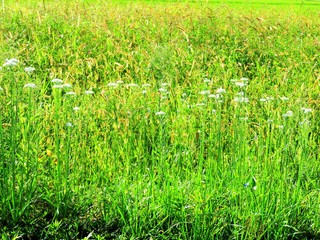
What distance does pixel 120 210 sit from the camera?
3.18 m

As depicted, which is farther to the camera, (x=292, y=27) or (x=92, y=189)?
(x=292, y=27)

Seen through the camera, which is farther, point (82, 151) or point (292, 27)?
point (292, 27)

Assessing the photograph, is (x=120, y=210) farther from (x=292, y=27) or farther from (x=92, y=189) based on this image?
(x=292, y=27)

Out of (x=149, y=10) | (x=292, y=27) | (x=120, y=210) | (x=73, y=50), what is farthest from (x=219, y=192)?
(x=149, y=10)

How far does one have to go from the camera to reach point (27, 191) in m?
3.23

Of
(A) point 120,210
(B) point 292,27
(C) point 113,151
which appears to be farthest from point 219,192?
(B) point 292,27

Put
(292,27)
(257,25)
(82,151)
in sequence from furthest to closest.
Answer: (292,27), (257,25), (82,151)

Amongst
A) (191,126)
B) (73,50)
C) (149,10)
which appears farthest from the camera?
(149,10)

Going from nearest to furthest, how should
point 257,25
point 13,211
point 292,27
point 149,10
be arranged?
point 13,211, point 257,25, point 292,27, point 149,10

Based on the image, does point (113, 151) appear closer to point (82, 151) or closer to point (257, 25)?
point (82, 151)

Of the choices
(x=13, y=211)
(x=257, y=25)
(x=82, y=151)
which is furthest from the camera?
(x=257, y=25)

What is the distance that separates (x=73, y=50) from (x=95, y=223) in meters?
4.46

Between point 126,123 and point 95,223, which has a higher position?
point 126,123

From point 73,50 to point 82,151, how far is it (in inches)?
146
